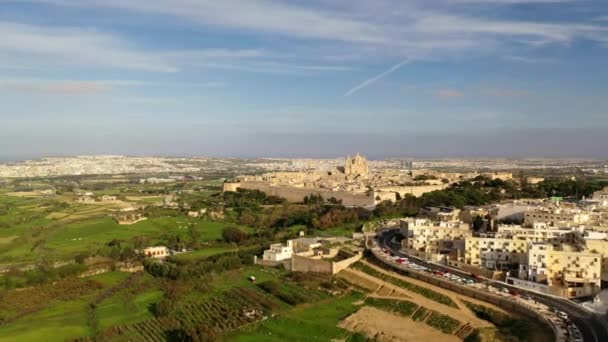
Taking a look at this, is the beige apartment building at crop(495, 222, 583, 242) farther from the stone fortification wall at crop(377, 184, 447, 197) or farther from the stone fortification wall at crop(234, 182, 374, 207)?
the stone fortification wall at crop(377, 184, 447, 197)

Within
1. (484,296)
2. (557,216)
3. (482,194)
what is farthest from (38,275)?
(482,194)

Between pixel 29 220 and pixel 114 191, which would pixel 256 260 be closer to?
pixel 29 220

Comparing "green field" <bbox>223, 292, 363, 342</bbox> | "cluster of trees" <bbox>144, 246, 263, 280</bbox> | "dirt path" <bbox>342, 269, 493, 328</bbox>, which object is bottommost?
"green field" <bbox>223, 292, 363, 342</bbox>

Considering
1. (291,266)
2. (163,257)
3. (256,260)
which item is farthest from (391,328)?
(163,257)

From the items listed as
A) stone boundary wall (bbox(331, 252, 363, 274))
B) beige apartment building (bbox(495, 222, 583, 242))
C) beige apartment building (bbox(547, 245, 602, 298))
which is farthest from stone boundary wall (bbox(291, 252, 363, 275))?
beige apartment building (bbox(547, 245, 602, 298))

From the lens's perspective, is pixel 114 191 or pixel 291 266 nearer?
pixel 291 266
